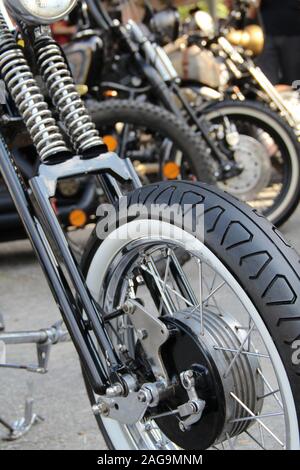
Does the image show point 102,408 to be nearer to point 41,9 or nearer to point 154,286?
point 154,286

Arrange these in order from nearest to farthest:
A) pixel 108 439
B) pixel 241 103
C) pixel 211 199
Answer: pixel 211 199 → pixel 108 439 → pixel 241 103

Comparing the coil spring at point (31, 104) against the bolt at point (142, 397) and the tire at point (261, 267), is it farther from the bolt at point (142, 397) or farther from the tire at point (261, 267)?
the bolt at point (142, 397)

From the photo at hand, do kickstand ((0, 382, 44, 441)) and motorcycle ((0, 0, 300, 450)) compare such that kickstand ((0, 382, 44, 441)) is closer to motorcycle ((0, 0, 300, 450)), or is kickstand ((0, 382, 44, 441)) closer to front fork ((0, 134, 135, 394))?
motorcycle ((0, 0, 300, 450))

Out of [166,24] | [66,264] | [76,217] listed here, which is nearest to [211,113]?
[166,24]

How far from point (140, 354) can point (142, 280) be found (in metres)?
0.21

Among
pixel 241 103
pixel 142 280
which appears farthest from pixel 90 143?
pixel 241 103

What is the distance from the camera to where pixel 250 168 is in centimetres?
525

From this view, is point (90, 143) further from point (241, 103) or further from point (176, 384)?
point (241, 103)

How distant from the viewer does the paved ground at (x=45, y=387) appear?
2.74 meters

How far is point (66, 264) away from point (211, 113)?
3248mm

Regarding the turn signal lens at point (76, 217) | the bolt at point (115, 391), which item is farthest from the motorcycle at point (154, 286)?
the turn signal lens at point (76, 217)

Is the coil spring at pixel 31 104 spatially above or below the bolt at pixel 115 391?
above

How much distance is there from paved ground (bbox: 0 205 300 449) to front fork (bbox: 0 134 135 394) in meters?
0.79

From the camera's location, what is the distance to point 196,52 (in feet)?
18.0
